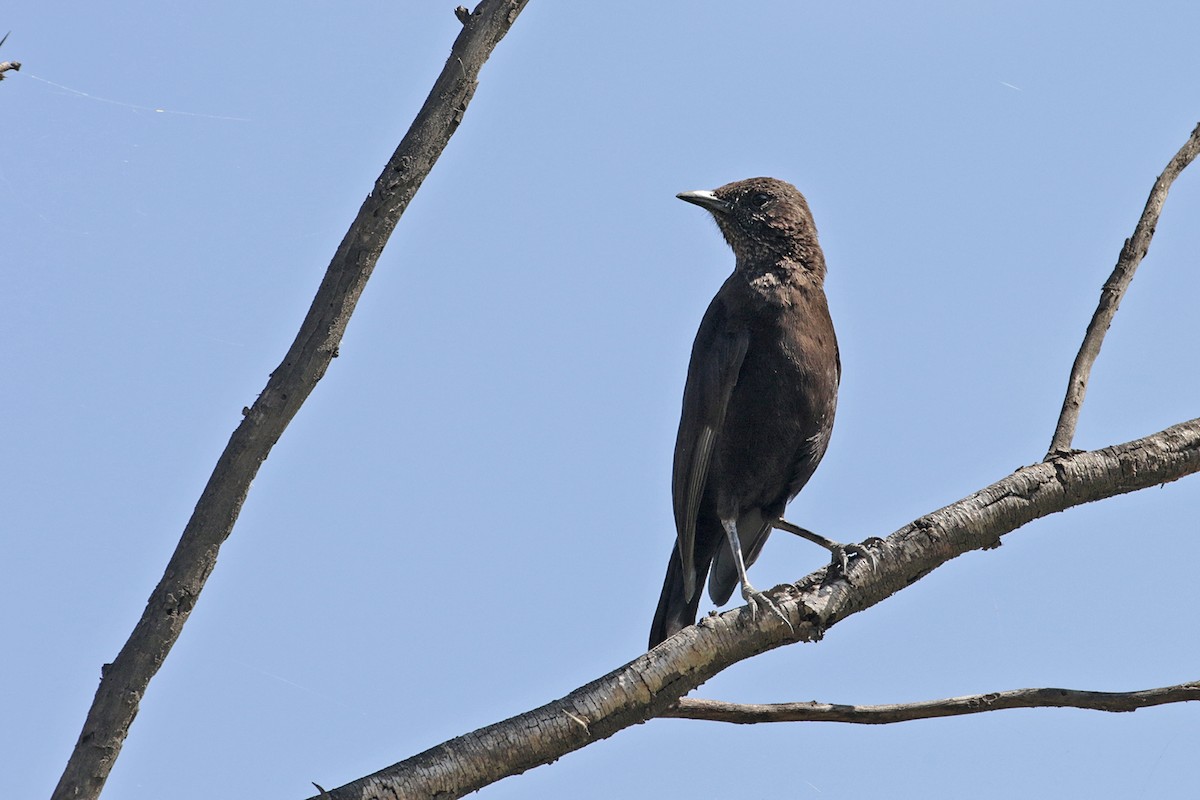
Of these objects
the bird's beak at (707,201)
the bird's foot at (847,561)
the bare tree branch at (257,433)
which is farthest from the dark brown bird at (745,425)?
the bare tree branch at (257,433)

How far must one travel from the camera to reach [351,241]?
3.43 metres

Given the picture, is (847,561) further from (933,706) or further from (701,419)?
(701,419)

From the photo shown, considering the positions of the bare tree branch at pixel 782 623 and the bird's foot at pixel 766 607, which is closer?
the bare tree branch at pixel 782 623

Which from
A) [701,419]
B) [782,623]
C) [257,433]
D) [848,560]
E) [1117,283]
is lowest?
[782,623]

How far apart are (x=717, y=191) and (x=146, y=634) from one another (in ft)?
12.4

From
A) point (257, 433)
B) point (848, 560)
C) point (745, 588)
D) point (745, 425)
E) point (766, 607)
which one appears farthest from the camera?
point (745, 425)

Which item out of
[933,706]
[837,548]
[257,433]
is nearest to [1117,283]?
[837,548]

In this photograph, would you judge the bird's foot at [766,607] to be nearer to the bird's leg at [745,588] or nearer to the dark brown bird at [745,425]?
the bird's leg at [745,588]

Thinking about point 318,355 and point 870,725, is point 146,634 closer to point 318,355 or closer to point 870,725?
point 318,355

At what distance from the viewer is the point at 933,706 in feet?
12.6

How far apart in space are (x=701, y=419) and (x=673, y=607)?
77 centimetres

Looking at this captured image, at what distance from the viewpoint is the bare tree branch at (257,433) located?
3227 mm

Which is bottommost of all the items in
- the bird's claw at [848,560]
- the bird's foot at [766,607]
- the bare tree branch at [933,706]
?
the bare tree branch at [933,706]

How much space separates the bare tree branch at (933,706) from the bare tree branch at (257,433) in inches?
55.4
